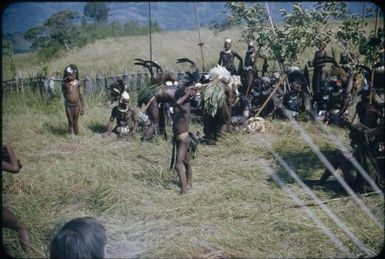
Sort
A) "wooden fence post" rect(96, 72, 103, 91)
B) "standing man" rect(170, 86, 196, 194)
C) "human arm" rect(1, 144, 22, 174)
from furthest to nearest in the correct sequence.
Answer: "wooden fence post" rect(96, 72, 103, 91) < "standing man" rect(170, 86, 196, 194) < "human arm" rect(1, 144, 22, 174)

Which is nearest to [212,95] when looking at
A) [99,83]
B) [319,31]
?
[319,31]

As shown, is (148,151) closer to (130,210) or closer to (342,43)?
(130,210)

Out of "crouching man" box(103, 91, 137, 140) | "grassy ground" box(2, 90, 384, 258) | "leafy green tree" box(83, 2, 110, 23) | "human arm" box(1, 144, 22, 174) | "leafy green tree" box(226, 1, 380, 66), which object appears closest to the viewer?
"human arm" box(1, 144, 22, 174)

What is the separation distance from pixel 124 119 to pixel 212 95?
2581 mm

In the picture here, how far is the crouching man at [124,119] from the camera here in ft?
31.5

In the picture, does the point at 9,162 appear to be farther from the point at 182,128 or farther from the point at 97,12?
the point at 97,12

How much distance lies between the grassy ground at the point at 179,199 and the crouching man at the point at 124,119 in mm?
358

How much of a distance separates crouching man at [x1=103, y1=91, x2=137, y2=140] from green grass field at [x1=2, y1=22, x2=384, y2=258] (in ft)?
1.34

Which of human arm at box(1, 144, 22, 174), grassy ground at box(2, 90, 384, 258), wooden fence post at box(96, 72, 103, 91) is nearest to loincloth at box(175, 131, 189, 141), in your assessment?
grassy ground at box(2, 90, 384, 258)

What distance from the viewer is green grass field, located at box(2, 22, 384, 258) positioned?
15.7 ft

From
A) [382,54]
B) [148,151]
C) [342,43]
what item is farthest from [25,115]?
[382,54]

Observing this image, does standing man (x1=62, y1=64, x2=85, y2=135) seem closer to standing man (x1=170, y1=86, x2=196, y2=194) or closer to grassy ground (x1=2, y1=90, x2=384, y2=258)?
grassy ground (x1=2, y1=90, x2=384, y2=258)

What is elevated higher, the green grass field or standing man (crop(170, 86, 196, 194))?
standing man (crop(170, 86, 196, 194))

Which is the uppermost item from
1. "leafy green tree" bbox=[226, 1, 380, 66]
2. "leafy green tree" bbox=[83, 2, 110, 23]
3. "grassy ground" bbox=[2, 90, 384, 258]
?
"leafy green tree" bbox=[83, 2, 110, 23]
